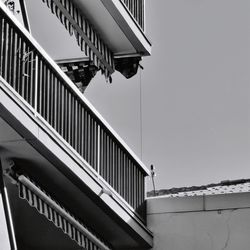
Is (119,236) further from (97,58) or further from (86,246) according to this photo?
(97,58)

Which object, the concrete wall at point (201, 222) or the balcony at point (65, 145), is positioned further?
the concrete wall at point (201, 222)

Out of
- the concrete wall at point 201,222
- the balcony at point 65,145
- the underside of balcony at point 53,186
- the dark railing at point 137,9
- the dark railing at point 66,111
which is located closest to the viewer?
the underside of balcony at point 53,186

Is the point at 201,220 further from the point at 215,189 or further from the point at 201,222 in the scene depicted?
the point at 215,189

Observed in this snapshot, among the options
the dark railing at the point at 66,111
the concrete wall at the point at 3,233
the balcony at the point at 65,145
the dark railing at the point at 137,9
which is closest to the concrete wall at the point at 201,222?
the balcony at the point at 65,145

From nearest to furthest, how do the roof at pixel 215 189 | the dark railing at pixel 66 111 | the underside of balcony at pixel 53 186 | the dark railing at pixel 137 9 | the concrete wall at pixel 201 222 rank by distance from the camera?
the underside of balcony at pixel 53 186, the dark railing at pixel 66 111, the concrete wall at pixel 201 222, the roof at pixel 215 189, the dark railing at pixel 137 9

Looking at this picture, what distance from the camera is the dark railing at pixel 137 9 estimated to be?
18098mm

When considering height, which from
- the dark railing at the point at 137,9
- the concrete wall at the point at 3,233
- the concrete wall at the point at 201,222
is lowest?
the concrete wall at the point at 3,233

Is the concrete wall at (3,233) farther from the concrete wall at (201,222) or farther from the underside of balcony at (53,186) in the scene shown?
the concrete wall at (201,222)

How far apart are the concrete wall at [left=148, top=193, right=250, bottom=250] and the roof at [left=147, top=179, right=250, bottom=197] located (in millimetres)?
318

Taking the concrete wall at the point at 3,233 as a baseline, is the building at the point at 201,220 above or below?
above

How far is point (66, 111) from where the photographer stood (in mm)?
14484

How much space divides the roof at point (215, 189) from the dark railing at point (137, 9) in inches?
110

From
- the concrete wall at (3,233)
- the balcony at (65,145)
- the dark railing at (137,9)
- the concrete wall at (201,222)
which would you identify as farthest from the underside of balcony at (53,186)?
the dark railing at (137,9)

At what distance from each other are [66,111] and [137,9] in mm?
4434
